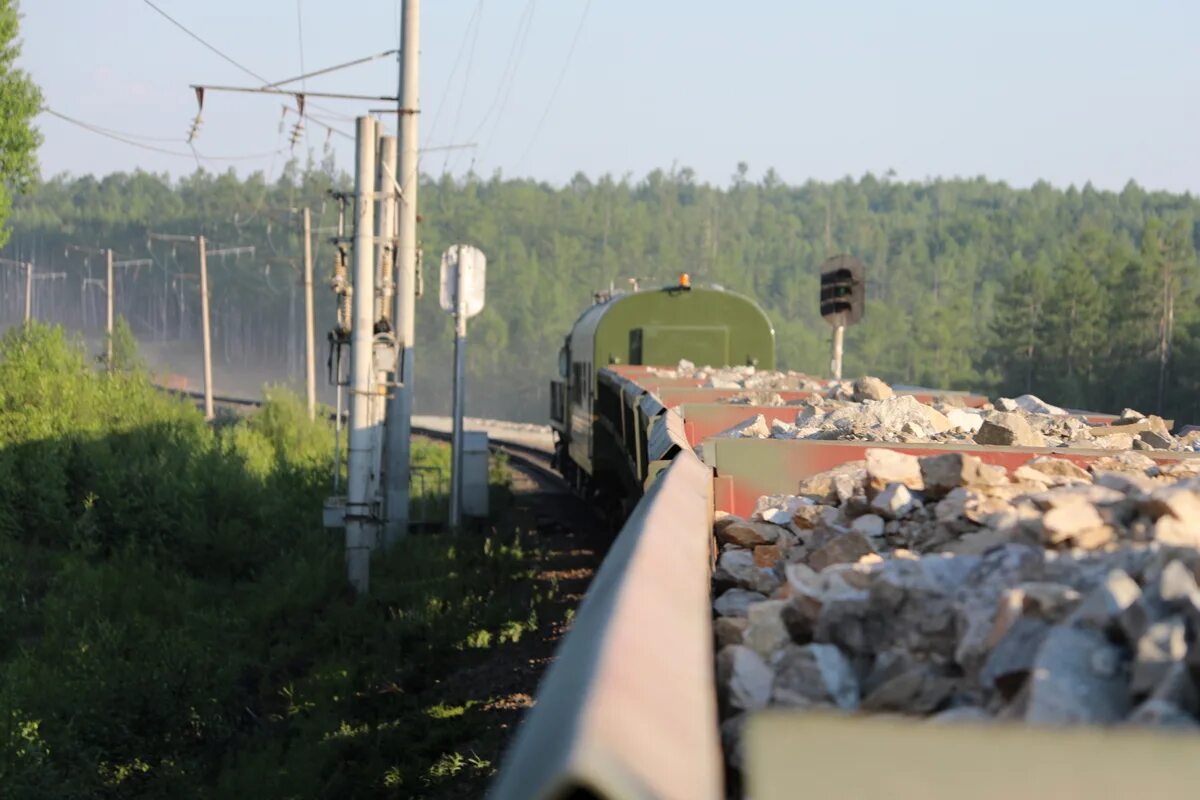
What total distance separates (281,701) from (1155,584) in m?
10.9

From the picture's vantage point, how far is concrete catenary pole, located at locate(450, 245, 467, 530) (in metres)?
19.6

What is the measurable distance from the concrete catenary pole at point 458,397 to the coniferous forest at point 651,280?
47.5 m

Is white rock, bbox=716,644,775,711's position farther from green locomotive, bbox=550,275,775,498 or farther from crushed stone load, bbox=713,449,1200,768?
green locomotive, bbox=550,275,775,498

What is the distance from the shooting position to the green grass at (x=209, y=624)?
980 cm

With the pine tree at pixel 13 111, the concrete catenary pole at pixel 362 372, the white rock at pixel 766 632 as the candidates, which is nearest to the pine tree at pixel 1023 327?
the pine tree at pixel 13 111

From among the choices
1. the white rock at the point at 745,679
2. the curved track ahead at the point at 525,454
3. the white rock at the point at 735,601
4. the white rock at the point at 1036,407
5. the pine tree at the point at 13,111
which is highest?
the pine tree at the point at 13,111

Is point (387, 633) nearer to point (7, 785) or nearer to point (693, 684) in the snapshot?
point (7, 785)

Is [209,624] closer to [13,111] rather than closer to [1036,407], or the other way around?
[1036,407]

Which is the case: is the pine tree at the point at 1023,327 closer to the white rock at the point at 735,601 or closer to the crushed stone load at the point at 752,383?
the crushed stone load at the point at 752,383

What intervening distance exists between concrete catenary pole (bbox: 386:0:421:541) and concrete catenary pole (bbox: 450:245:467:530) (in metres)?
1.50

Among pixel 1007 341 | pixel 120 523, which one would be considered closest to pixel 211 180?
pixel 1007 341

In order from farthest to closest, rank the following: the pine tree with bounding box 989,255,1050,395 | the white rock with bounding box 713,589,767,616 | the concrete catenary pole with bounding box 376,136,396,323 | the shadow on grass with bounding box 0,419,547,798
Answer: the pine tree with bounding box 989,255,1050,395, the concrete catenary pole with bounding box 376,136,396,323, the shadow on grass with bounding box 0,419,547,798, the white rock with bounding box 713,589,767,616

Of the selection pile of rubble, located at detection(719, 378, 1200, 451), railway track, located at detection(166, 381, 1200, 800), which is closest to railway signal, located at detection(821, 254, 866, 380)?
pile of rubble, located at detection(719, 378, 1200, 451)

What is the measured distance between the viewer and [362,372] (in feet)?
52.6
